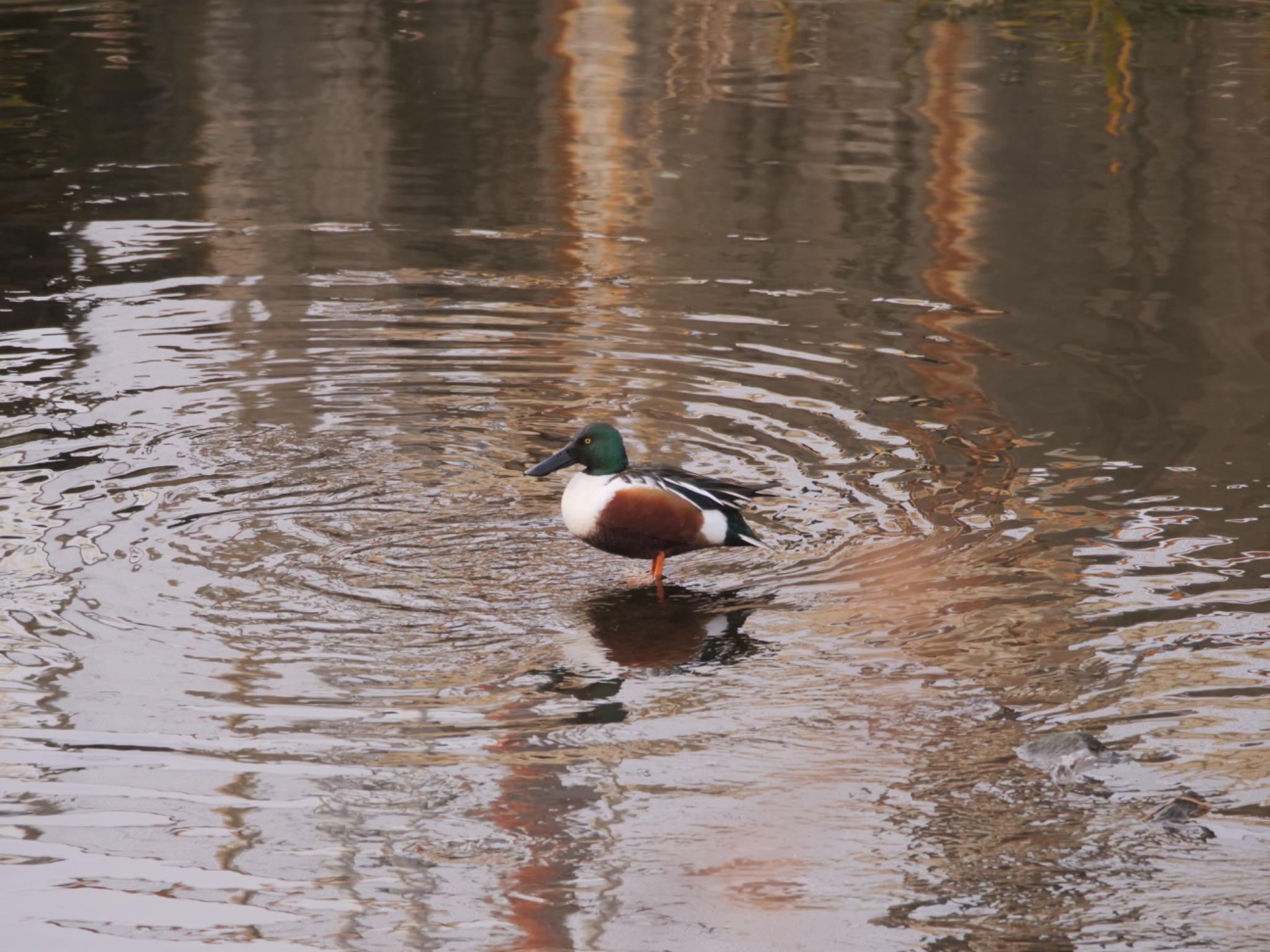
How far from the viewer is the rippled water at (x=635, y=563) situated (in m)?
4.47

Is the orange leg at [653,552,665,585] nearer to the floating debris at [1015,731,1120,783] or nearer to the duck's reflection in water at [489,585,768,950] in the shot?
the duck's reflection in water at [489,585,768,950]

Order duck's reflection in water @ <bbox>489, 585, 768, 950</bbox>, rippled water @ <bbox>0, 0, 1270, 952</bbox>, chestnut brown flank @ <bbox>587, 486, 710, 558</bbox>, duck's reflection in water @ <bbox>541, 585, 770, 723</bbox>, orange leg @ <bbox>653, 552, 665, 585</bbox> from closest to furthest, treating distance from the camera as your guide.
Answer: duck's reflection in water @ <bbox>489, 585, 768, 950</bbox>
rippled water @ <bbox>0, 0, 1270, 952</bbox>
duck's reflection in water @ <bbox>541, 585, 770, 723</bbox>
chestnut brown flank @ <bbox>587, 486, 710, 558</bbox>
orange leg @ <bbox>653, 552, 665, 585</bbox>

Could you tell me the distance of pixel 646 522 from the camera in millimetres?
6387

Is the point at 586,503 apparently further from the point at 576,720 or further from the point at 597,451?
the point at 576,720

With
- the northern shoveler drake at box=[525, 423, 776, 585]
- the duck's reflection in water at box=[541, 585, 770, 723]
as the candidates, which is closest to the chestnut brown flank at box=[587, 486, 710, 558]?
the northern shoveler drake at box=[525, 423, 776, 585]

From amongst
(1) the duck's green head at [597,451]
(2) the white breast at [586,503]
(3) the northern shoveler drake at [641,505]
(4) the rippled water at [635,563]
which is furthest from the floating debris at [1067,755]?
(1) the duck's green head at [597,451]

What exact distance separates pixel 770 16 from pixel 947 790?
17.3m

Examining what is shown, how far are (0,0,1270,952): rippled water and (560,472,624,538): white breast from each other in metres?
0.25

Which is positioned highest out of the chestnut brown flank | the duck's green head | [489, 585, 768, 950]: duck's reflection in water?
the duck's green head

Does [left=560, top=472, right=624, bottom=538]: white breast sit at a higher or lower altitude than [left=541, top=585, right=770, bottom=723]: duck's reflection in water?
higher

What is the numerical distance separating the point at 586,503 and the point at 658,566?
1.30 ft

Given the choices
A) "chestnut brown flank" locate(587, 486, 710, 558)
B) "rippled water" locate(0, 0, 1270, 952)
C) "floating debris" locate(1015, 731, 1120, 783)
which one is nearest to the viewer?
"rippled water" locate(0, 0, 1270, 952)

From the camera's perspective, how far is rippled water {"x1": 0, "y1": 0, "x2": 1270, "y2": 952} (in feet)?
14.7

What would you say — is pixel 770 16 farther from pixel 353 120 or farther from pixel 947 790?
pixel 947 790
